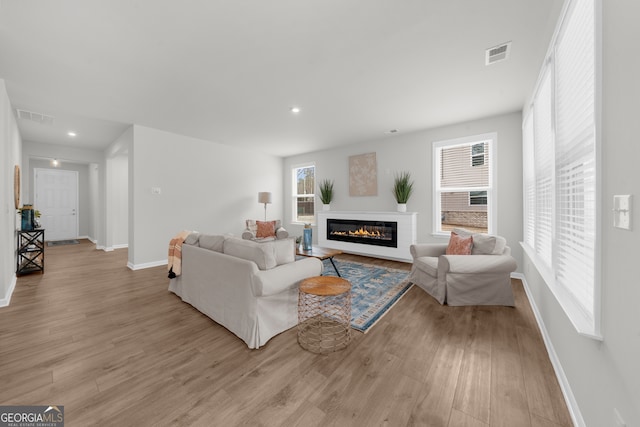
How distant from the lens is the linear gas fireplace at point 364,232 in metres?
5.11

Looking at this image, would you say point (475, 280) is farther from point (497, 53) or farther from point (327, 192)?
point (327, 192)

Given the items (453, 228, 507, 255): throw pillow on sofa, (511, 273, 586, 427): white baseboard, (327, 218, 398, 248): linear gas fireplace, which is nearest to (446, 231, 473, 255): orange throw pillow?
(453, 228, 507, 255): throw pillow on sofa

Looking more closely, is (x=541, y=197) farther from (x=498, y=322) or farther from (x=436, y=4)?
(x=436, y=4)

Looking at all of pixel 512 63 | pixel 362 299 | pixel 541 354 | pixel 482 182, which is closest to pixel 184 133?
pixel 362 299

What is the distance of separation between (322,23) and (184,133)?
4100mm

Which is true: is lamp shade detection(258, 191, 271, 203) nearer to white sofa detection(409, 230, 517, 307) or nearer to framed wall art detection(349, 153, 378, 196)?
framed wall art detection(349, 153, 378, 196)

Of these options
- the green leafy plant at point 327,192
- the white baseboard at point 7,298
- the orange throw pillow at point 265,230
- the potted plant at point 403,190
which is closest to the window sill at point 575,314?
the potted plant at point 403,190

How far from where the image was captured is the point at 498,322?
250 centimetres

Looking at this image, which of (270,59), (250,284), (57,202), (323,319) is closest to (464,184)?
(323,319)

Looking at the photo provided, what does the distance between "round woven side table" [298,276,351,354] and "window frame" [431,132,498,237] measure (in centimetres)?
299

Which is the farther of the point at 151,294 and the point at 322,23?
the point at 151,294

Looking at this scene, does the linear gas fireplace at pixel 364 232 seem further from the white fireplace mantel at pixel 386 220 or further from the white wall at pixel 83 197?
the white wall at pixel 83 197

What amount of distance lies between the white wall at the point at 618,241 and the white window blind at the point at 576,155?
22 cm

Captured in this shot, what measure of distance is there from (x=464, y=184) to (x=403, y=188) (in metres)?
1.06
